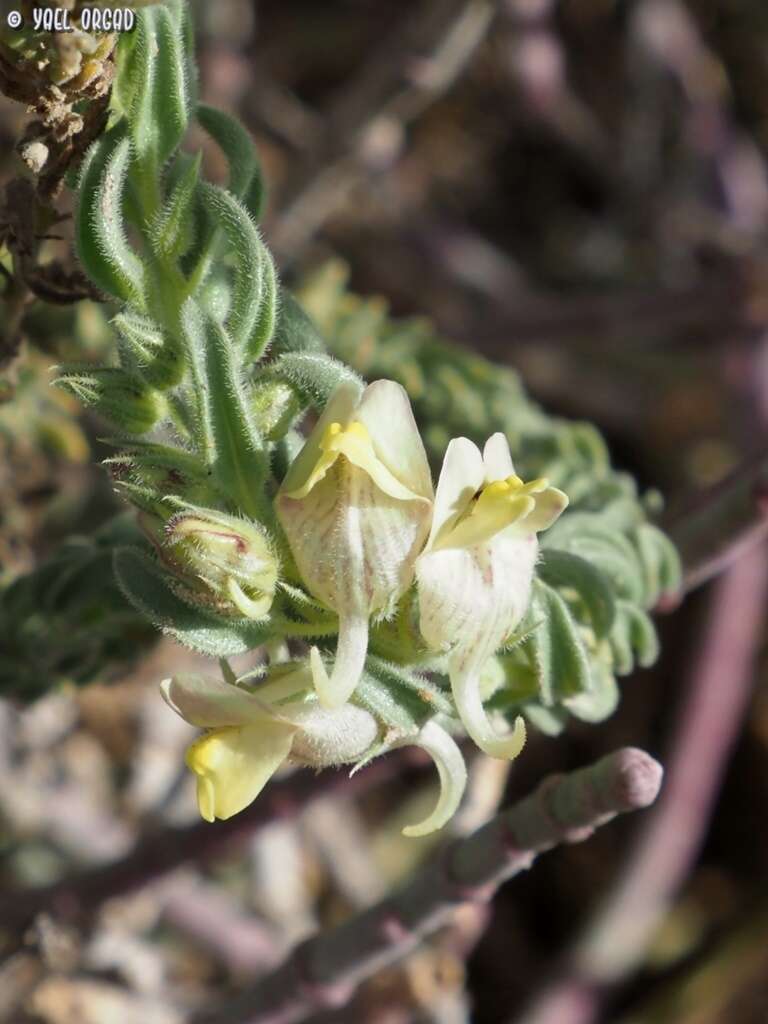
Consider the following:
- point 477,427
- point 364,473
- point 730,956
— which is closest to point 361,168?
point 477,427

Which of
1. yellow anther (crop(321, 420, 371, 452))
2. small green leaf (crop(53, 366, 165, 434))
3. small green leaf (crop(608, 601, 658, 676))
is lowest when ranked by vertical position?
small green leaf (crop(608, 601, 658, 676))

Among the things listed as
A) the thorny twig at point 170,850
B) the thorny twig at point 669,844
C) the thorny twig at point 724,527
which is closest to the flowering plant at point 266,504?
the thorny twig at point 724,527

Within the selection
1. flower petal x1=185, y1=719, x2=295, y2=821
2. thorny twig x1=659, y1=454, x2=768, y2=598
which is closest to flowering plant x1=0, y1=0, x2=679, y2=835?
flower petal x1=185, y1=719, x2=295, y2=821

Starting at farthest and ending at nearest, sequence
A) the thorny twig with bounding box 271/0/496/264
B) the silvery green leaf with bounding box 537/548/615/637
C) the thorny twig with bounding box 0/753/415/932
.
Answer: the thorny twig with bounding box 271/0/496/264 < the thorny twig with bounding box 0/753/415/932 < the silvery green leaf with bounding box 537/548/615/637

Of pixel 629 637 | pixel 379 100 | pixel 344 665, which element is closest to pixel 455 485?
pixel 344 665

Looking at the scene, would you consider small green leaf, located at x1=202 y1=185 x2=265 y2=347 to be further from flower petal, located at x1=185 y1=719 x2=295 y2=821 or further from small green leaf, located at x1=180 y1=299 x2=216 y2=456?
flower petal, located at x1=185 y1=719 x2=295 y2=821

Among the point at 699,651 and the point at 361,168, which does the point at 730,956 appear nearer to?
the point at 699,651
